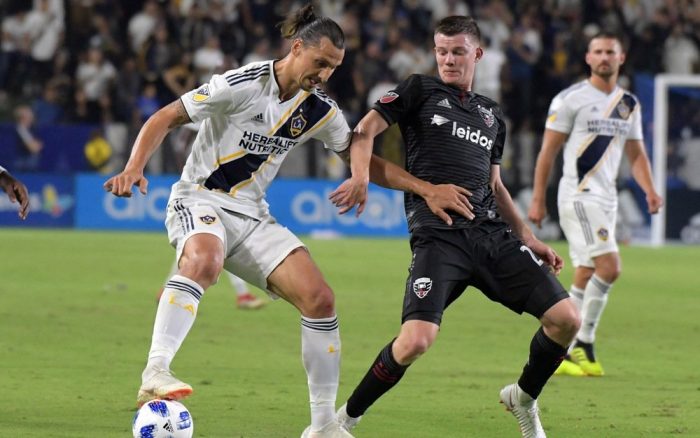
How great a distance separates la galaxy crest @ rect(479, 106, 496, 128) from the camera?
6.81 metres

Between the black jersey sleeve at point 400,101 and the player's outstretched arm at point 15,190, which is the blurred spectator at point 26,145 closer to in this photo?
the player's outstretched arm at point 15,190

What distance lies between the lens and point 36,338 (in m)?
10.1

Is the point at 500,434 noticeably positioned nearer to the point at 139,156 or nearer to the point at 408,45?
the point at 139,156

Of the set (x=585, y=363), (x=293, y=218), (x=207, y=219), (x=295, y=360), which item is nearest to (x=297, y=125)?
(x=207, y=219)

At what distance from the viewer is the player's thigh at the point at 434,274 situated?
628 cm

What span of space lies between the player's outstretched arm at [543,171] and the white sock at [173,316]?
154 inches

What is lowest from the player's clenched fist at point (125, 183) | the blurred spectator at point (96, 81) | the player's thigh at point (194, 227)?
the player's thigh at point (194, 227)

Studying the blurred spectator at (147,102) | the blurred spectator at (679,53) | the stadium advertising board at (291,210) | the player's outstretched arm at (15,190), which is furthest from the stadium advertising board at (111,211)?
the player's outstretched arm at (15,190)

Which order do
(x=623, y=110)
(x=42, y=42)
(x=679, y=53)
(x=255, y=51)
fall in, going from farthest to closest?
(x=679, y=53), (x=42, y=42), (x=255, y=51), (x=623, y=110)

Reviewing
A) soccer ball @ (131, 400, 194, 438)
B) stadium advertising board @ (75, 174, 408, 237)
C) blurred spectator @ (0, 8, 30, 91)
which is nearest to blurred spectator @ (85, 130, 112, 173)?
stadium advertising board @ (75, 174, 408, 237)

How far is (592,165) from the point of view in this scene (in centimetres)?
954

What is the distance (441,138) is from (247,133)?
101 centimetres

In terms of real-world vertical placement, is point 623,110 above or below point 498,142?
above

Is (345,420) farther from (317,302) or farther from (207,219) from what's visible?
(207,219)
